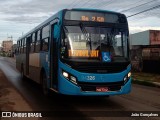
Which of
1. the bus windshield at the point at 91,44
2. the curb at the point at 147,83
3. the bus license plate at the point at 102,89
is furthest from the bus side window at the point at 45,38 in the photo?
the curb at the point at 147,83

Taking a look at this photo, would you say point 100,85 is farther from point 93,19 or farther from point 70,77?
point 93,19

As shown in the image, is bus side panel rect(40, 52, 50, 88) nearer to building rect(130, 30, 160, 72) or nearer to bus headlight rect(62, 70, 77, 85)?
bus headlight rect(62, 70, 77, 85)

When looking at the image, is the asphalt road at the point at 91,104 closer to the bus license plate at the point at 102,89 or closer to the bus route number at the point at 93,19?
the bus license plate at the point at 102,89

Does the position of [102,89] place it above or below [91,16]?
below

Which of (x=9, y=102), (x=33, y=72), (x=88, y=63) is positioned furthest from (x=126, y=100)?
(x=33, y=72)

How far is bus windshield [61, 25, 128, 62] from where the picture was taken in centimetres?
1042

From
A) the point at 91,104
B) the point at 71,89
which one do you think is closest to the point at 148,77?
the point at 91,104

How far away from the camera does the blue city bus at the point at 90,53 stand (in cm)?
1038

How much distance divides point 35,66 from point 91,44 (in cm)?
548

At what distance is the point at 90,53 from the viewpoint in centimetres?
1046

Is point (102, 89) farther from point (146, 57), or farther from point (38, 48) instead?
point (146, 57)

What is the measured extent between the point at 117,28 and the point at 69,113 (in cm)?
339

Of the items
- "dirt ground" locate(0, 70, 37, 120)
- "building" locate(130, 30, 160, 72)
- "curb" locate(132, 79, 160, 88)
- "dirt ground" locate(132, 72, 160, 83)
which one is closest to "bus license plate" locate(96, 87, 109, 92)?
"dirt ground" locate(0, 70, 37, 120)

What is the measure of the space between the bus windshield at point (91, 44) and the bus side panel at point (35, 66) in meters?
4.03
